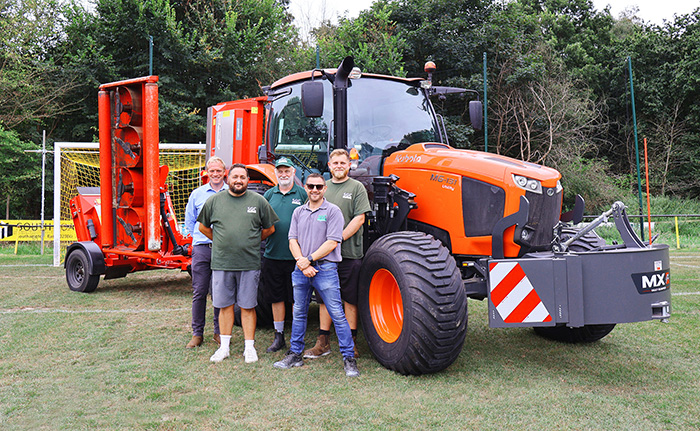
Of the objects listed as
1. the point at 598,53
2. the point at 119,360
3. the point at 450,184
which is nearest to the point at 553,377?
the point at 450,184

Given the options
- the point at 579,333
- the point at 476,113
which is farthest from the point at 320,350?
the point at 476,113

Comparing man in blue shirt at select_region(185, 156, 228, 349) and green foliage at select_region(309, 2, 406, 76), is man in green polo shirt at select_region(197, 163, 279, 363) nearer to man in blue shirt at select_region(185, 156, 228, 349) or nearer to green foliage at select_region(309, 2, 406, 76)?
man in blue shirt at select_region(185, 156, 228, 349)

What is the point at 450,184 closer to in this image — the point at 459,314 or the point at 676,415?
the point at 459,314

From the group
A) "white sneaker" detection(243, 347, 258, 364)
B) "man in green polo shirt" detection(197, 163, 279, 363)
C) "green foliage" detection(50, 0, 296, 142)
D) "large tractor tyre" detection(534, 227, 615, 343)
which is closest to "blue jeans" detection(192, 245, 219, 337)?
"man in green polo shirt" detection(197, 163, 279, 363)

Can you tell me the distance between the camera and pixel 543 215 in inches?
169

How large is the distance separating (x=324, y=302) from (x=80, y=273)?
17.8 ft

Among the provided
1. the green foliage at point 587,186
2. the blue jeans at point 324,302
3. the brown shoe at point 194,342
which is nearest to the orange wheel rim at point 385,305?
the blue jeans at point 324,302

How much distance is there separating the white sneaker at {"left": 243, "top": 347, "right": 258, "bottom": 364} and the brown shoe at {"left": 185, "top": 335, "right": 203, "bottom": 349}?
65 centimetres

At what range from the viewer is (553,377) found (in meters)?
4.13

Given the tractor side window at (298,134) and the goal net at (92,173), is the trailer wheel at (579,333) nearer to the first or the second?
the tractor side window at (298,134)

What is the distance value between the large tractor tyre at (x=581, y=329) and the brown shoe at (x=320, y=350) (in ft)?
7.13

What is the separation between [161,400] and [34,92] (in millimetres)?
16180

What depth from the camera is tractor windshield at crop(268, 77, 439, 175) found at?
16.8 ft

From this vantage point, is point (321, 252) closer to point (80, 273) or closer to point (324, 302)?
point (324, 302)
